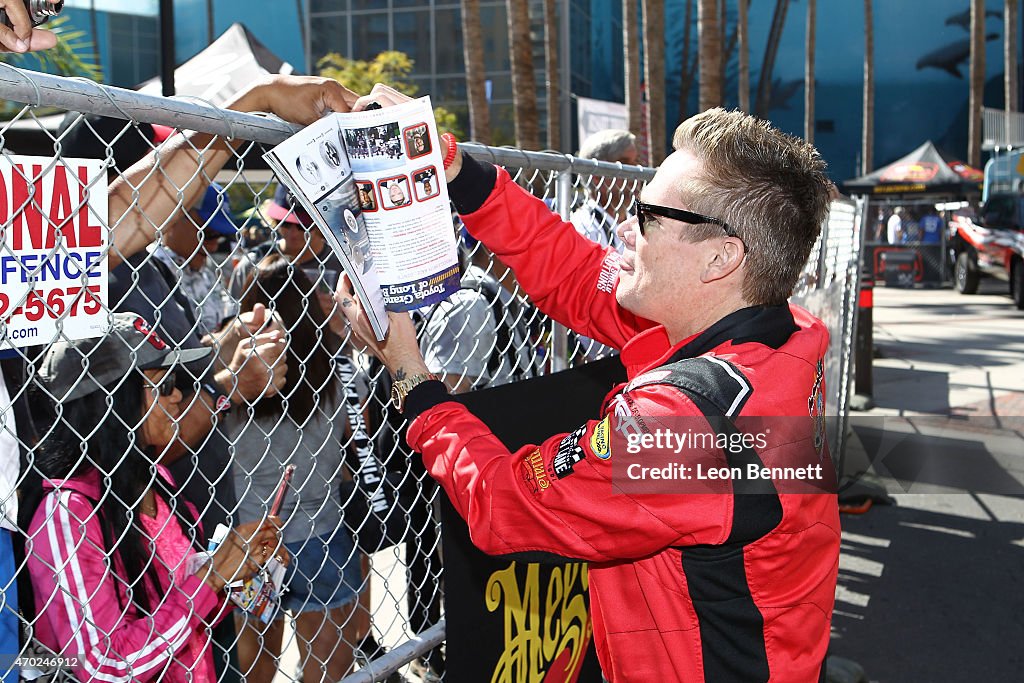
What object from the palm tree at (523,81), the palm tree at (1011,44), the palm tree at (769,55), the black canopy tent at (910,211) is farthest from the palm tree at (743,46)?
the palm tree at (523,81)

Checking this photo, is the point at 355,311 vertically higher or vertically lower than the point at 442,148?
lower

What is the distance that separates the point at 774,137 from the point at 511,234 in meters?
0.82

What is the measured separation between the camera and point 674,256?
6.89ft

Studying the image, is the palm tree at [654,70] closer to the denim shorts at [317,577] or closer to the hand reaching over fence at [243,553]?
the denim shorts at [317,577]

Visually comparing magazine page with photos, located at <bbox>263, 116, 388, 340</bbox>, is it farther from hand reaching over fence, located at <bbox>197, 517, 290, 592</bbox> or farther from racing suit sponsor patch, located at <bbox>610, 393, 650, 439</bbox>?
hand reaching over fence, located at <bbox>197, 517, 290, 592</bbox>

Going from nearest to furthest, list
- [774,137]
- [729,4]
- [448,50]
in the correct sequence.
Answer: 1. [774,137]
2. [448,50]
3. [729,4]

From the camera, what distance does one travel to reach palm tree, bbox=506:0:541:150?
13.8 metres

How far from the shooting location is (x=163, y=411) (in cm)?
221

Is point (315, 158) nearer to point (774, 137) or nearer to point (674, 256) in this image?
point (674, 256)

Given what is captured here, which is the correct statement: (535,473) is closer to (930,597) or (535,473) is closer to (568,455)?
(568,455)

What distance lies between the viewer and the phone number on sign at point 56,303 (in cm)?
167

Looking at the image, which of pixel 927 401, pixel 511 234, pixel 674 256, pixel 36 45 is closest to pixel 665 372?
pixel 674 256

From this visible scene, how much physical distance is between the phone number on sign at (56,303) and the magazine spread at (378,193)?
44 cm

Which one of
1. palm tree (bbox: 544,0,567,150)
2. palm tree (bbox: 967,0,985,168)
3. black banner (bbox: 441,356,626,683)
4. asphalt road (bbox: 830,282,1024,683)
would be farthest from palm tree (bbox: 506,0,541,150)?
palm tree (bbox: 967,0,985,168)
